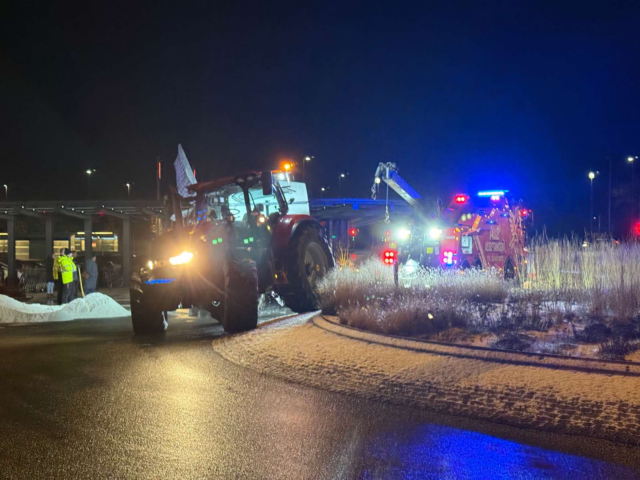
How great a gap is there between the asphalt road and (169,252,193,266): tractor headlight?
115 inches

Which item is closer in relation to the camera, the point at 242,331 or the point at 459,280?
the point at 242,331

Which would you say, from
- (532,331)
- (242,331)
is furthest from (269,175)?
(532,331)

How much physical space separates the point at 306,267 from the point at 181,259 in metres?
3.09

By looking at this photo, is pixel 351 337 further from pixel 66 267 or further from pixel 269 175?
pixel 66 267

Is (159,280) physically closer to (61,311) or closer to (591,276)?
(61,311)

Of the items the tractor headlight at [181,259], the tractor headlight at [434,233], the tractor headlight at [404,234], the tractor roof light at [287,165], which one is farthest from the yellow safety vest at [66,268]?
the tractor headlight at [434,233]

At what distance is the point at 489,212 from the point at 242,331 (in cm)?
964

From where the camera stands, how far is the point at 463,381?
6.53 metres

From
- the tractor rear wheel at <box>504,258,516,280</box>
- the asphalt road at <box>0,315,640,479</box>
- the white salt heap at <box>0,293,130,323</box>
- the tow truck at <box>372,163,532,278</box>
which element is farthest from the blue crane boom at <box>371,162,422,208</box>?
the asphalt road at <box>0,315,640,479</box>

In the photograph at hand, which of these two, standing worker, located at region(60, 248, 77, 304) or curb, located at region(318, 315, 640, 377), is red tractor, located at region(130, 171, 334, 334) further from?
standing worker, located at region(60, 248, 77, 304)

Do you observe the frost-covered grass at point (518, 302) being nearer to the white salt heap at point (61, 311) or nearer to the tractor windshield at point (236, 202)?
the tractor windshield at point (236, 202)

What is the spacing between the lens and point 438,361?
736 centimetres

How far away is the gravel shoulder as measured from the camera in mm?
5379

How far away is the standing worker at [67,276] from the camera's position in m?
16.5
